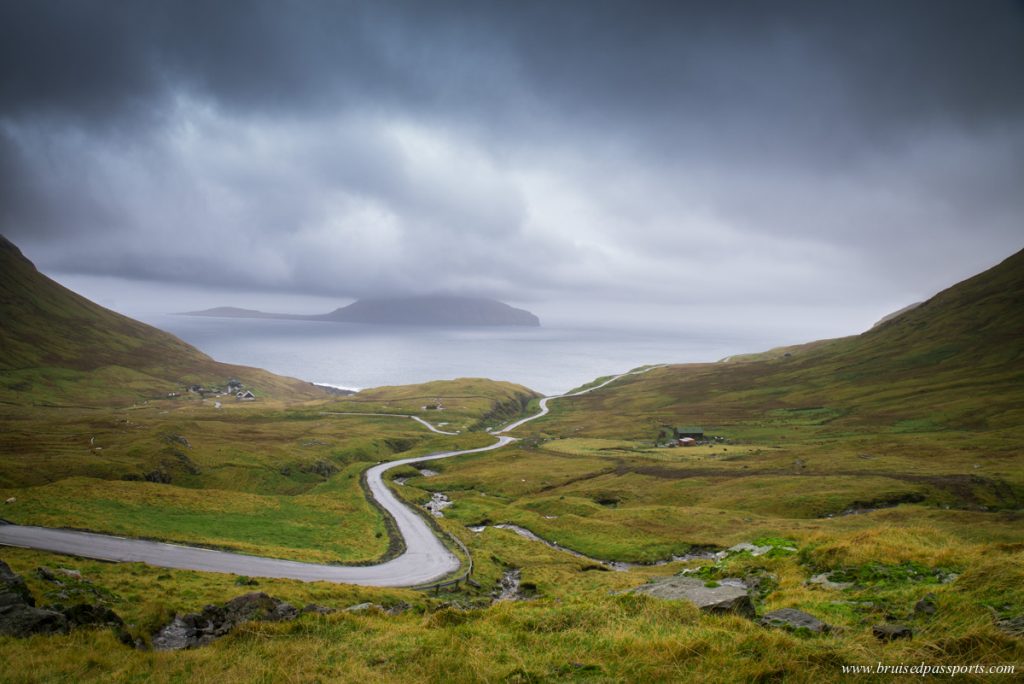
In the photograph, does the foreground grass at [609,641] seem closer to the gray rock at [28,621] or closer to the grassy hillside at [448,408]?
the gray rock at [28,621]

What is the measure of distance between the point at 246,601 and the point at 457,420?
141 meters

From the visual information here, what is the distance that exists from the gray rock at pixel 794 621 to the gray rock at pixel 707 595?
1063 millimetres

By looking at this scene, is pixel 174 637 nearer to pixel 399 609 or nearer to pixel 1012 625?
pixel 399 609

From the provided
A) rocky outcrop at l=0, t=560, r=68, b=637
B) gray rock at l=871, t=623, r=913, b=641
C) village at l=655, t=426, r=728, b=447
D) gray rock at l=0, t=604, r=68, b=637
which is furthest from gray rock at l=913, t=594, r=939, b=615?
village at l=655, t=426, r=728, b=447

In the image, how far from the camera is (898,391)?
14175 centimetres

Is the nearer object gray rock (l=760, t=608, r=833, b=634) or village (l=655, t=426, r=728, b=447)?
gray rock (l=760, t=608, r=833, b=634)

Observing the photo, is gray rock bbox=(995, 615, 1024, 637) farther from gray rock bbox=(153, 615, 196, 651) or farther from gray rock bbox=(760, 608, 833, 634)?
gray rock bbox=(153, 615, 196, 651)

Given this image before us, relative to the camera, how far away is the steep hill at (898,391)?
116m

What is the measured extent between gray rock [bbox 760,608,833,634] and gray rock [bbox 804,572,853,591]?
6.99 meters

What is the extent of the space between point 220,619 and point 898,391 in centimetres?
17587

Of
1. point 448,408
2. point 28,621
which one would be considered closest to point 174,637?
point 28,621

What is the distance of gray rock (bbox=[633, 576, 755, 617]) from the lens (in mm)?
15453

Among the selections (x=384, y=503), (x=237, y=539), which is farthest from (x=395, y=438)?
(x=237, y=539)

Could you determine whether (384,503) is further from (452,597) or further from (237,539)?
(452,597)
